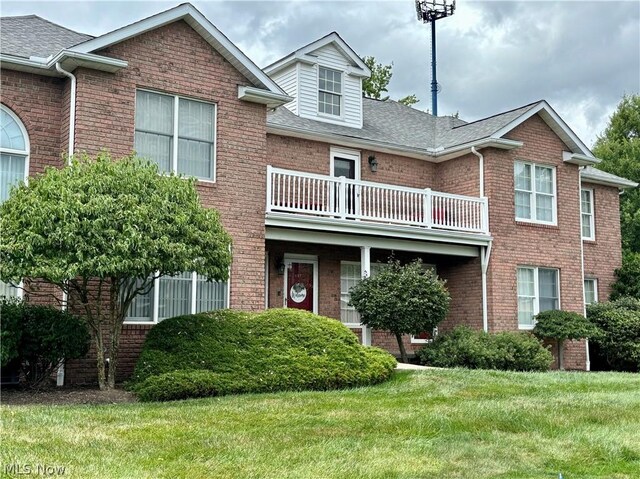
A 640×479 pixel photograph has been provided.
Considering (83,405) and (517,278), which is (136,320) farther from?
(517,278)

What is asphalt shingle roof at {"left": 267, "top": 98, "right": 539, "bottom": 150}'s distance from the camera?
62.1ft

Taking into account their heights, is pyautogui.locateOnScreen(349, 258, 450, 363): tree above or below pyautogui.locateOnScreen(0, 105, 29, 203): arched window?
below

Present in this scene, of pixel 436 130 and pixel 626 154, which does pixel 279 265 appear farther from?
pixel 626 154

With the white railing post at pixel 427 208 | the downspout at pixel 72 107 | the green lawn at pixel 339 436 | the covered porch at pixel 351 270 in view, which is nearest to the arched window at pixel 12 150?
the downspout at pixel 72 107

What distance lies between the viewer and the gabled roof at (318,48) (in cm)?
1958

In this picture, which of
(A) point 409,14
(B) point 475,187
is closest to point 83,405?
(B) point 475,187

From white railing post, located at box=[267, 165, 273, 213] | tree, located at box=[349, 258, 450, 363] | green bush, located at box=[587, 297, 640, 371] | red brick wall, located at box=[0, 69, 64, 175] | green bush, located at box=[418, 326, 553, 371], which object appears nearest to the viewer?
red brick wall, located at box=[0, 69, 64, 175]

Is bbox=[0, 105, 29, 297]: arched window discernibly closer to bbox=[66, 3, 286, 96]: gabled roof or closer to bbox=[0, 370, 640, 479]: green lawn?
bbox=[66, 3, 286, 96]: gabled roof

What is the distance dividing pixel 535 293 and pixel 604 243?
4.61 metres

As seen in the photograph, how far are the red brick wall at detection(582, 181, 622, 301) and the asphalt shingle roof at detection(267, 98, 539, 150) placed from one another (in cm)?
471

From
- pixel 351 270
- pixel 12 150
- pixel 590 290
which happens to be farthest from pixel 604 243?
pixel 12 150

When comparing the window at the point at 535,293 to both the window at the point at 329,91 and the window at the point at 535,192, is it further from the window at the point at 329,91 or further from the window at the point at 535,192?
the window at the point at 329,91

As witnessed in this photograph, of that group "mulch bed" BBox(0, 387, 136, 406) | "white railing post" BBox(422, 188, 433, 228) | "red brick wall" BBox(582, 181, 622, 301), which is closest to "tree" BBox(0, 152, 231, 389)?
"mulch bed" BBox(0, 387, 136, 406)

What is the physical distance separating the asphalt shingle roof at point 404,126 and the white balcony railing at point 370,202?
1.80 m
